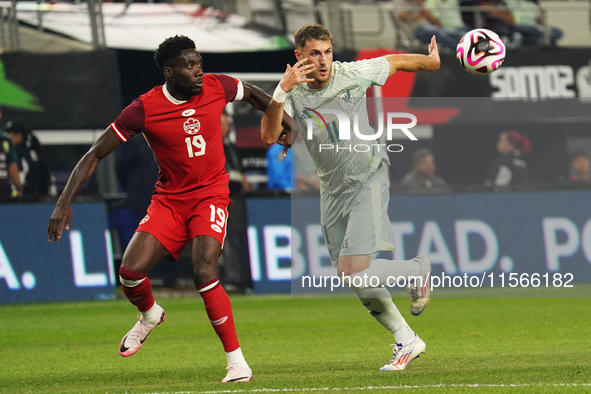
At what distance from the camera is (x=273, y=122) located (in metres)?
6.74

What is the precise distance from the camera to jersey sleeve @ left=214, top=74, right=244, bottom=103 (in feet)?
22.7

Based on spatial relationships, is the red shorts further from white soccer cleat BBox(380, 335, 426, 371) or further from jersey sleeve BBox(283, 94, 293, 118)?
white soccer cleat BBox(380, 335, 426, 371)

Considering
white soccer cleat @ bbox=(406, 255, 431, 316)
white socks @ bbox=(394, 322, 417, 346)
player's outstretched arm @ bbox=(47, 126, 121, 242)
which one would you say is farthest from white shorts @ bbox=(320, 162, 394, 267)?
player's outstretched arm @ bbox=(47, 126, 121, 242)

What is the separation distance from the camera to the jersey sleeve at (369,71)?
695cm

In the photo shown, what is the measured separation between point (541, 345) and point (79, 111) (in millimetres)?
9965

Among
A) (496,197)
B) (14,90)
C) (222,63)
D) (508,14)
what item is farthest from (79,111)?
(508,14)

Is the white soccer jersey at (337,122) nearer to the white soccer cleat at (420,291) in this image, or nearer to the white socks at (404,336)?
the white soccer cleat at (420,291)

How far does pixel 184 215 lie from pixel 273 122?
2.99 feet

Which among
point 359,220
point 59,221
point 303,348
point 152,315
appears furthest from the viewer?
point 303,348

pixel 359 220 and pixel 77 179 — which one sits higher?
pixel 77 179

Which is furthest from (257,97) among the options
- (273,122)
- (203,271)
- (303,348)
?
(303,348)

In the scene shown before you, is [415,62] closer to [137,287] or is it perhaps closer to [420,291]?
[420,291]

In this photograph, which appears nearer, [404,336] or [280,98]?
[280,98]

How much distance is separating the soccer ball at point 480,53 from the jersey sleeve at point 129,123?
2577 millimetres
